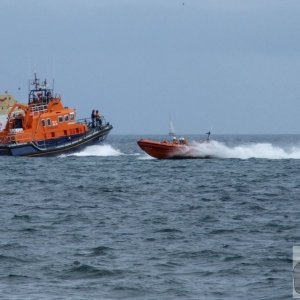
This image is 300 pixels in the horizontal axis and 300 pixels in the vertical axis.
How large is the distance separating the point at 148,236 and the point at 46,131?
132 ft

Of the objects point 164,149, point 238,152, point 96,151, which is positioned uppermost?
point 164,149

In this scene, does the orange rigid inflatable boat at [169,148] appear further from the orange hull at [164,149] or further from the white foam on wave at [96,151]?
the white foam on wave at [96,151]

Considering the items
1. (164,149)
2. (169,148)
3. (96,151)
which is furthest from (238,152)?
(164,149)

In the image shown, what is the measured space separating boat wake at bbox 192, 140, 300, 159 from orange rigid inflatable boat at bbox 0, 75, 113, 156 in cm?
743

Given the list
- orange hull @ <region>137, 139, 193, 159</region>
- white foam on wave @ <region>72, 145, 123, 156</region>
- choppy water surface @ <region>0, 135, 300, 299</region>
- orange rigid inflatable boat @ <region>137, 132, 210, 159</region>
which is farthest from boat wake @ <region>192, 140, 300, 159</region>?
choppy water surface @ <region>0, 135, 300, 299</region>

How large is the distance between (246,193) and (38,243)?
16470 mm

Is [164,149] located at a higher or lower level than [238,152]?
higher

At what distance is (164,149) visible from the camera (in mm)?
58938

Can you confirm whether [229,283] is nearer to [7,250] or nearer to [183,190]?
[7,250]

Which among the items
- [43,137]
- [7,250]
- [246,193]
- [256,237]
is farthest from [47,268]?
[43,137]

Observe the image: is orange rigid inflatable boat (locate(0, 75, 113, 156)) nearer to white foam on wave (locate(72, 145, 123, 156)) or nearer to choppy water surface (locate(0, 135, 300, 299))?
white foam on wave (locate(72, 145, 123, 156))

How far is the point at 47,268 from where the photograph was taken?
2030 cm

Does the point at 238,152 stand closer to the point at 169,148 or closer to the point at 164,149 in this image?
the point at 169,148

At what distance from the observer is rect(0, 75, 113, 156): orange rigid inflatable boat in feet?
212
